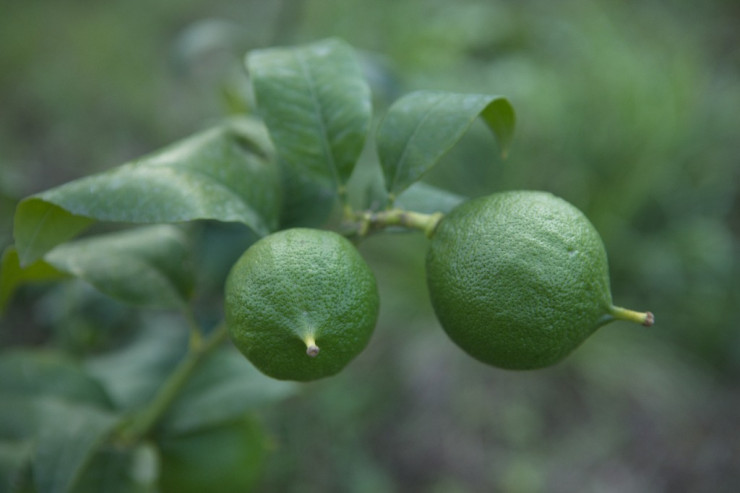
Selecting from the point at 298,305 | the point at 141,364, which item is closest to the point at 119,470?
the point at 141,364

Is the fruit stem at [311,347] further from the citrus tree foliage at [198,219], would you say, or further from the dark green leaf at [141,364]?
the dark green leaf at [141,364]

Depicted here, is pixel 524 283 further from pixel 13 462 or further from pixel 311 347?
pixel 13 462

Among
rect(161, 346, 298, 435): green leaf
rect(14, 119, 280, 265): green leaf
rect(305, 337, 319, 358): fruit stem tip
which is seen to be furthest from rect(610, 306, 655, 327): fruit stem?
rect(161, 346, 298, 435): green leaf

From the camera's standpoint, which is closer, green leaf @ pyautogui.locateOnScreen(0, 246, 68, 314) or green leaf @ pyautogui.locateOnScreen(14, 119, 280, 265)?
green leaf @ pyautogui.locateOnScreen(14, 119, 280, 265)

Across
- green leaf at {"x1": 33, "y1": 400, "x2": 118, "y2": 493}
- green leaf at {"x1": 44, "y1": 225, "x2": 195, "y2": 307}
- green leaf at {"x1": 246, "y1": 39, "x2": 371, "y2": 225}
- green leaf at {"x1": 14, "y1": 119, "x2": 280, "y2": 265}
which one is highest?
green leaf at {"x1": 246, "y1": 39, "x2": 371, "y2": 225}

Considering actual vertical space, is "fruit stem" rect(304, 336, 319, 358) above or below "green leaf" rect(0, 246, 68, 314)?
above

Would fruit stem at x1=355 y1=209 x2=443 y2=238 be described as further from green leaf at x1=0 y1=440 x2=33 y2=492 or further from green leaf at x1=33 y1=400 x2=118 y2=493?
green leaf at x1=0 y1=440 x2=33 y2=492

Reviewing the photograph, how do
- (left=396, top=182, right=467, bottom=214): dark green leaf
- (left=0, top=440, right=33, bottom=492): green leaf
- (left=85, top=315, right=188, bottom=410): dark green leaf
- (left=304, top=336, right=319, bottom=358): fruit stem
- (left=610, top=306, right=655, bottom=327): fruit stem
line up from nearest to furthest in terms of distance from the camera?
(left=304, top=336, right=319, bottom=358): fruit stem < (left=610, top=306, right=655, bottom=327): fruit stem < (left=396, top=182, right=467, bottom=214): dark green leaf < (left=0, top=440, right=33, bottom=492): green leaf < (left=85, top=315, right=188, bottom=410): dark green leaf
